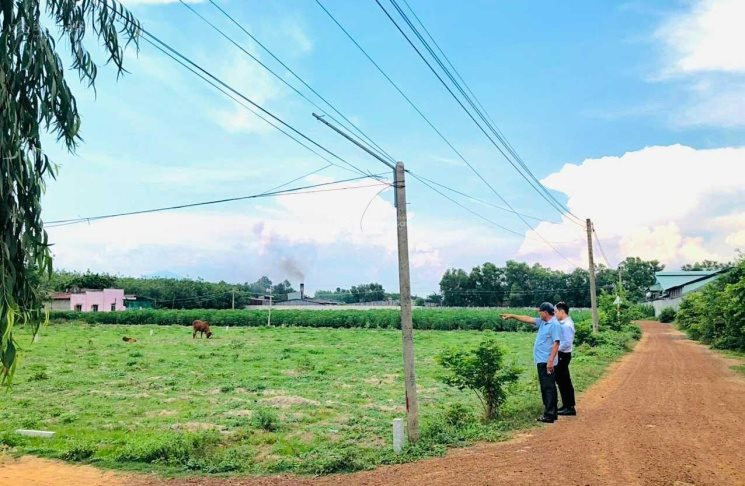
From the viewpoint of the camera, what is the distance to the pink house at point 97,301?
210 ft

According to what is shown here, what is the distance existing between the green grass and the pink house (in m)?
45.8

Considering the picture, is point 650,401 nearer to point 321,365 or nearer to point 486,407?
point 486,407

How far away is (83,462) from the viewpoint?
8.50 metres

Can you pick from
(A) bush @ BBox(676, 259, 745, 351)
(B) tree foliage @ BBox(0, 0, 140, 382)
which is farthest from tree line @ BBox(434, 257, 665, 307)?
(B) tree foliage @ BBox(0, 0, 140, 382)

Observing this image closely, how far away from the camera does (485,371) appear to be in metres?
9.29

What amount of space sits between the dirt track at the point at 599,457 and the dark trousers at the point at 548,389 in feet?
0.80

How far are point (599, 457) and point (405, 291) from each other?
346 centimetres

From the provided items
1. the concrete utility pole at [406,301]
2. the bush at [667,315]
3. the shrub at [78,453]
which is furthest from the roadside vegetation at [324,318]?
the shrub at [78,453]

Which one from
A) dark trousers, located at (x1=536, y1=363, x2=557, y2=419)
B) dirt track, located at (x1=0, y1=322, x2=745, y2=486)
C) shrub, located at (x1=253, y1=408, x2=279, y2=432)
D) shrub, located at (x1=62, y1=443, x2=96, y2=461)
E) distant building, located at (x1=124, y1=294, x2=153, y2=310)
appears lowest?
shrub, located at (x1=62, y1=443, x2=96, y2=461)

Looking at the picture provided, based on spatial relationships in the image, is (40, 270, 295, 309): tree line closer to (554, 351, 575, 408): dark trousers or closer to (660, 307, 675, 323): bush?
(660, 307, 675, 323): bush

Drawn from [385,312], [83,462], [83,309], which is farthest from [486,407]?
[83,309]

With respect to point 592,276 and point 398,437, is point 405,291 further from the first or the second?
point 592,276

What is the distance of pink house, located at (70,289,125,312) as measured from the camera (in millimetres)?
63938

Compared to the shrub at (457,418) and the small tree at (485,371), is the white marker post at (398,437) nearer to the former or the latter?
the shrub at (457,418)
